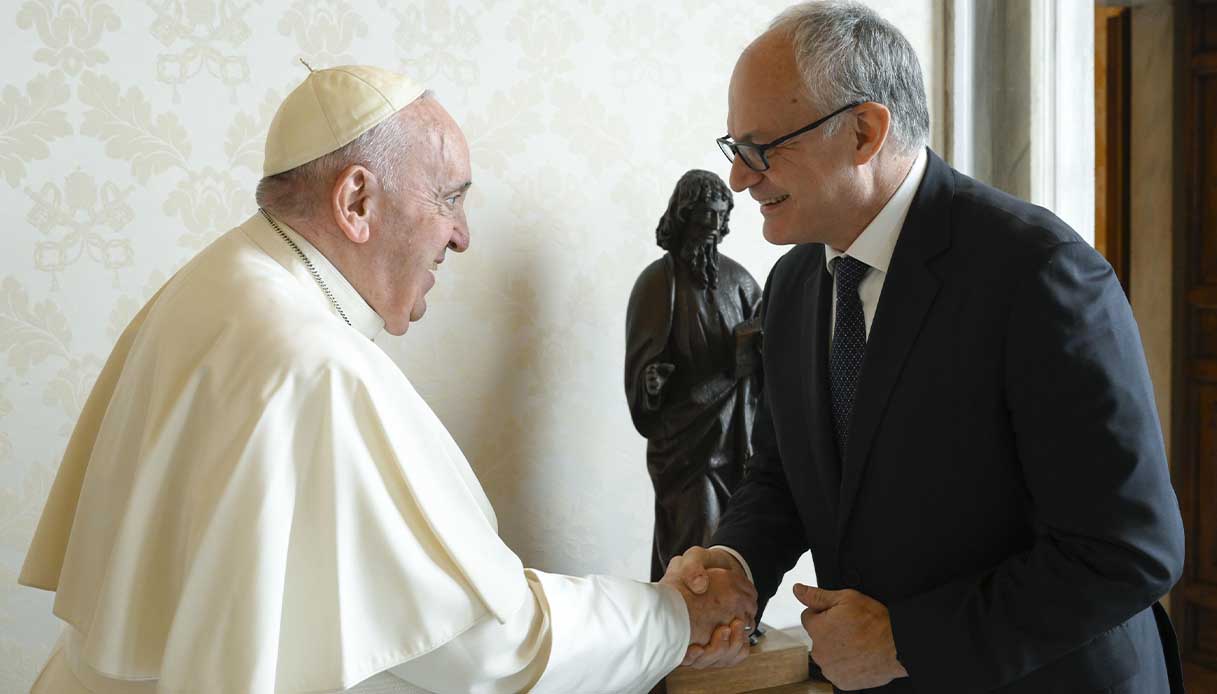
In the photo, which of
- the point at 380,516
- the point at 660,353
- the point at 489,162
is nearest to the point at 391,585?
the point at 380,516

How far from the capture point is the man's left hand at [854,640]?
181 cm

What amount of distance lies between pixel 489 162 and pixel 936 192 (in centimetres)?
162

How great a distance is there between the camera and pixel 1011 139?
13.0ft

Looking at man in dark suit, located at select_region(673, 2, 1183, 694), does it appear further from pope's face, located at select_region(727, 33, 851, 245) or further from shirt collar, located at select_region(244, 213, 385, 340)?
shirt collar, located at select_region(244, 213, 385, 340)

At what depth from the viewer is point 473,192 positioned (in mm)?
3188

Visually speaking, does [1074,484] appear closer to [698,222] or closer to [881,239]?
[881,239]

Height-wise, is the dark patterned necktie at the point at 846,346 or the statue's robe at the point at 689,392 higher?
the dark patterned necktie at the point at 846,346

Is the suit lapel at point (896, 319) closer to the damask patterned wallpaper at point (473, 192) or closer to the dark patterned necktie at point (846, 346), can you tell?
the dark patterned necktie at point (846, 346)

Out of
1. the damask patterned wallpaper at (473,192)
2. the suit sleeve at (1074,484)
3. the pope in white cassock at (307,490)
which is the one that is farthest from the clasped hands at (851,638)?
the damask patterned wallpaper at (473,192)

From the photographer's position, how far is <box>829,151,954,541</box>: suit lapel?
178 cm

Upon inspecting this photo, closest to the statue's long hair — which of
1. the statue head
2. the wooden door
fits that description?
the statue head

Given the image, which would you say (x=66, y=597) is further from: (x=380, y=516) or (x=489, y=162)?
(x=489, y=162)

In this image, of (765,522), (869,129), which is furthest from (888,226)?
(765,522)

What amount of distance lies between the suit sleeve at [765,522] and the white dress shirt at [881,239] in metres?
0.33
